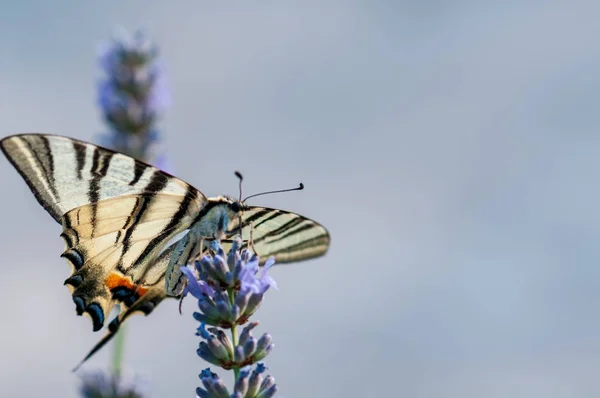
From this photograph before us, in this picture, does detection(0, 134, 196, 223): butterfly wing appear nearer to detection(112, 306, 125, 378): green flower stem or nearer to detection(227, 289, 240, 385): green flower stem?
detection(227, 289, 240, 385): green flower stem

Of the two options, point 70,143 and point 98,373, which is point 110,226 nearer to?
point 70,143

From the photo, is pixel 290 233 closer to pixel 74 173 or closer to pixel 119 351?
pixel 74 173

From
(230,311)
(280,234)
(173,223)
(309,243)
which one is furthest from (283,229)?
(230,311)

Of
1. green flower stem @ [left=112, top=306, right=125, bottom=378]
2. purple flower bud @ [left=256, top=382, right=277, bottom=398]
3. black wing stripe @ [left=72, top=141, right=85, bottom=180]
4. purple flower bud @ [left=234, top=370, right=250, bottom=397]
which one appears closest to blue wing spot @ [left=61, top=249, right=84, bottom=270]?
black wing stripe @ [left=72, top=141, right=85, bottom=180]

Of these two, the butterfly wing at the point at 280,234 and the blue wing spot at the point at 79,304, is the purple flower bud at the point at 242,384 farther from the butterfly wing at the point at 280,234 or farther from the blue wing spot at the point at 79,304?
the blue wing spot at the point at 79,304

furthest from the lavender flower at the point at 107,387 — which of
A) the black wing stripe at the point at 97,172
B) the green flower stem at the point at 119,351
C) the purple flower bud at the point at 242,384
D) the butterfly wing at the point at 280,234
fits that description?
the purple flower bud at the point at 242,384

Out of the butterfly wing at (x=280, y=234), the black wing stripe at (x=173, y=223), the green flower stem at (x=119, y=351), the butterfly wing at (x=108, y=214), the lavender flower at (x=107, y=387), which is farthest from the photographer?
the lavender flower at (x=107, y=387)
